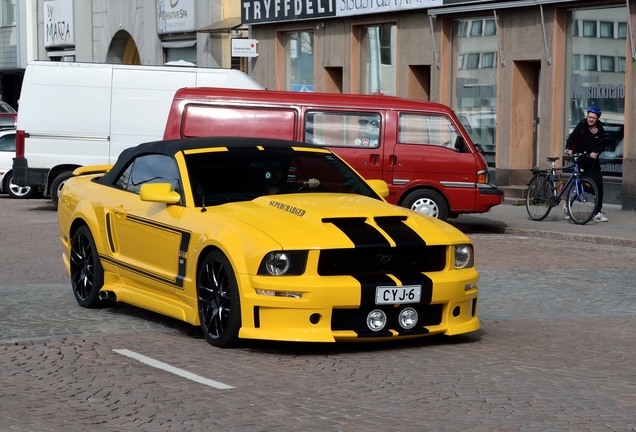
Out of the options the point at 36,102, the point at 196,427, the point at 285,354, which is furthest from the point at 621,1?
the point at 196,427

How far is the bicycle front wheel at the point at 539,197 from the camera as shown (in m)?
19.0

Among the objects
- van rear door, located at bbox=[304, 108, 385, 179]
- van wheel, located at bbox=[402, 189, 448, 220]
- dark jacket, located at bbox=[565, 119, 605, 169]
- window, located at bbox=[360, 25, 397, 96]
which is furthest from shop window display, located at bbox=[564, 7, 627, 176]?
van rear door, located at bbox=[304, 108, 385, 179]

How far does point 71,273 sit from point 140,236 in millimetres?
1390

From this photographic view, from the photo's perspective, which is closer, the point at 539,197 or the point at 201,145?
the point at 201,145

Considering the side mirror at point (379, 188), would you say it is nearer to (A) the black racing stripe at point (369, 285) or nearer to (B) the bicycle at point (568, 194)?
(A) the black racing stripe at point (369, 285)

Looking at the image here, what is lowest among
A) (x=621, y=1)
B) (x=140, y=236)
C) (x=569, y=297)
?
(x=569, y=297)

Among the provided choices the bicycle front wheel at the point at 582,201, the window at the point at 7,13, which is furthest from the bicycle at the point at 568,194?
the window at the point at 7,13

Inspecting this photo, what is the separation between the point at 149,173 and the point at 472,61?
1642 centimetres

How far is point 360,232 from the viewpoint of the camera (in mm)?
8219

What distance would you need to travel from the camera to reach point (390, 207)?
8930 mm

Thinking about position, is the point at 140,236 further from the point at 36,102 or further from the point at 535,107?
the point at 535,107

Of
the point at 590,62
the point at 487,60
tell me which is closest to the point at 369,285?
the point at 590,62

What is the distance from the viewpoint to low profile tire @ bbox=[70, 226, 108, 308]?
10047 mm

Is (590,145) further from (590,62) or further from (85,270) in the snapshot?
(85,270)
